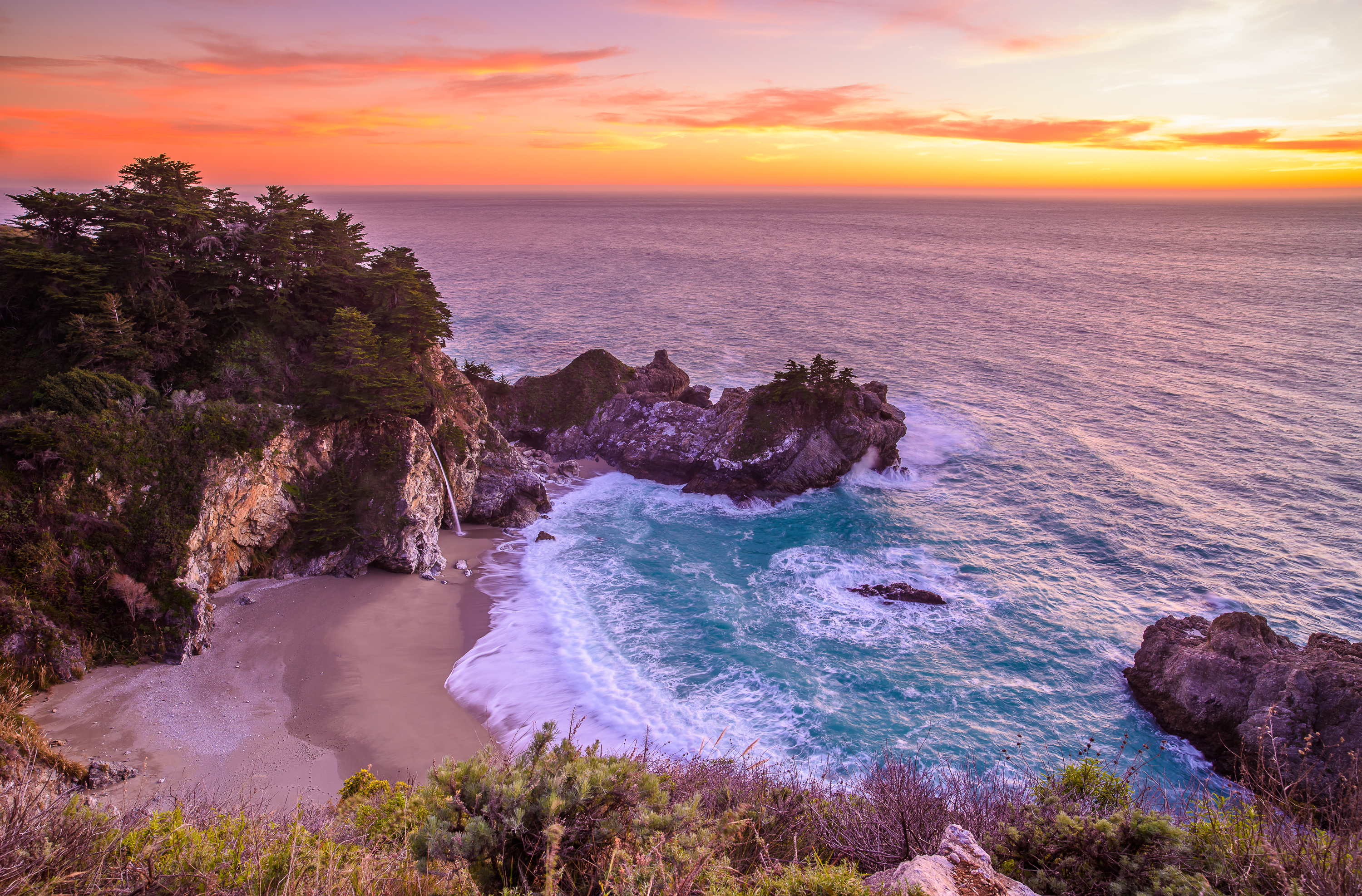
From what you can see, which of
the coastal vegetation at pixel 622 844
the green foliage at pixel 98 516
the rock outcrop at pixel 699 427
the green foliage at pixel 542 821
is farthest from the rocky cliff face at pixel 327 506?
the green foliage at pixel 542 821

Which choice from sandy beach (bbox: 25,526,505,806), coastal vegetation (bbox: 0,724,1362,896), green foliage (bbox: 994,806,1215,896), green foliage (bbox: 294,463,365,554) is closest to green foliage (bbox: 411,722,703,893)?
coastal vegetation (bbox: 0,724,1362,896)

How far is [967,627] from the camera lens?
25.4 m

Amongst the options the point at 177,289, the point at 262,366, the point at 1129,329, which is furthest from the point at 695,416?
the point at 1129,329

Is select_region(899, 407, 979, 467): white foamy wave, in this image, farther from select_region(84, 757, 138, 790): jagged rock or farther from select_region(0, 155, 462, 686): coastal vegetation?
select_region(84, 757, 138, 790): jagged rock

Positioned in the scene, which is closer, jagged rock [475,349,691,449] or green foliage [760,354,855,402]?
green foliage [760,354,855,402]

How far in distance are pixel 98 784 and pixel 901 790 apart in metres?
19.8

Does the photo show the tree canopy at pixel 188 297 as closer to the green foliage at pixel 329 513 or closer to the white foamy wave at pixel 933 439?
A: the green foliage at pixel 329 513

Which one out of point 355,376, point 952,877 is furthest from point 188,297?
point 952,877

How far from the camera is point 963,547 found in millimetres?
31062

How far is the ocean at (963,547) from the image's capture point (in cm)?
2133

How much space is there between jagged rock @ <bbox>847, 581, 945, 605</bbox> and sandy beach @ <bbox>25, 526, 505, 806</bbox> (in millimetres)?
17413

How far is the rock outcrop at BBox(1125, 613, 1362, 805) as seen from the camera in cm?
1733

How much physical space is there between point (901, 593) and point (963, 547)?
6295 millimetres

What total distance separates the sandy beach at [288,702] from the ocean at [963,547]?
194cm
